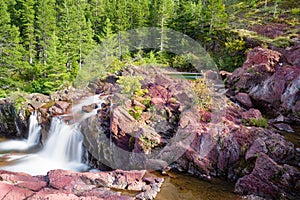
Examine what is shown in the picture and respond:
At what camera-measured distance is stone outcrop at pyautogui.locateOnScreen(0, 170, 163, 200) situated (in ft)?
29.6

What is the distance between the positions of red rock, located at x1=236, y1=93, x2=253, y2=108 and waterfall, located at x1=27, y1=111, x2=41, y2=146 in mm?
14968

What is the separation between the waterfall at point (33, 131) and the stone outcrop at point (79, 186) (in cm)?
933

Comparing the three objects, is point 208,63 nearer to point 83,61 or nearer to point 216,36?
point 216,36

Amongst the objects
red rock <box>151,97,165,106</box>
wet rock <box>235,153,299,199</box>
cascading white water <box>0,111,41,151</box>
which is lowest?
cascading white water <box>0,111,41,151</box>

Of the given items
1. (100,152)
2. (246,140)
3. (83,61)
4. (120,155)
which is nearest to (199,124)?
(246,140)

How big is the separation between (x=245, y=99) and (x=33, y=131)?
1590 cm

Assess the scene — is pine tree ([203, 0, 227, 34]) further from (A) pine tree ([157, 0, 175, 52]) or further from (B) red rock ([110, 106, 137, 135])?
(B) red rock ([110, 106, 137, 135])

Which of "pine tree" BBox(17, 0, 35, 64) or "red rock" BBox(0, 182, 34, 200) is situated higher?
"pine tree" BBox(17, 0, 35, 64)

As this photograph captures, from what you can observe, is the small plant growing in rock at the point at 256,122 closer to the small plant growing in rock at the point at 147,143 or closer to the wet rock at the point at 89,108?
the small plant growing in rock at the point at 147,143

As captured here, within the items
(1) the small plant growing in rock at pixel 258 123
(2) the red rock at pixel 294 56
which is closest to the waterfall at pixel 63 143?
(1) the small plant growing in rock at pixel 258 123

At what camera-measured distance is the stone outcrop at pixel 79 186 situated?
29.6ft

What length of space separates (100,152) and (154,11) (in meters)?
33.0

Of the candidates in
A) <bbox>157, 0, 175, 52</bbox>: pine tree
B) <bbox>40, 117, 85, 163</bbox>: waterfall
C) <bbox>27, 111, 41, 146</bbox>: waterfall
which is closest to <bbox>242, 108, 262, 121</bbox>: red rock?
<bbox>40, 117, 85, 163</bbox>: waterfall

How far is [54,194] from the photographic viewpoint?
29.2 ft
